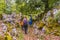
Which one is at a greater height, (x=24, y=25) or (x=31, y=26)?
(x=24, y=25)

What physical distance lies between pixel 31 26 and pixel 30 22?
397mm

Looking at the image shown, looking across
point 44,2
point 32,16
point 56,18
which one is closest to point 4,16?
point 32,16

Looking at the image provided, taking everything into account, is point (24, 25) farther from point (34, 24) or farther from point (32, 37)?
point (34, 24)

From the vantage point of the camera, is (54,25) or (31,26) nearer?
(54,25)

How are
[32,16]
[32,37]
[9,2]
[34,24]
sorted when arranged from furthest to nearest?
[9,2] < [32,16] < [34,24] < [32,37]

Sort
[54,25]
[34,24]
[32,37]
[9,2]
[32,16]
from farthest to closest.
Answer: [9,2]
[32,16]
[34,24]
[54,25]
[32,37]

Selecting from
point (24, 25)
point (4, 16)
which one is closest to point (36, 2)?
point (4, 16)

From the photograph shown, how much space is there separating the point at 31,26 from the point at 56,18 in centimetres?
303

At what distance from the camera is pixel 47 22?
1858 cm

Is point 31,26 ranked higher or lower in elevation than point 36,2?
lower

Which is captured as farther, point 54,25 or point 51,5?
point 51,5

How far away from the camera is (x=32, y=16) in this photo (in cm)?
2180

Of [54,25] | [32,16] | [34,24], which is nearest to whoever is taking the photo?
[54,25]

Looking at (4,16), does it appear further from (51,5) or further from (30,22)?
(51,5)
